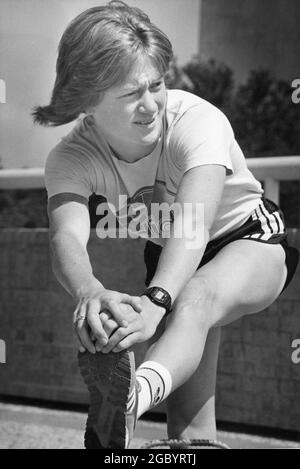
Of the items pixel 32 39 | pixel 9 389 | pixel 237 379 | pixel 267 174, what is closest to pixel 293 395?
pixel 237 379

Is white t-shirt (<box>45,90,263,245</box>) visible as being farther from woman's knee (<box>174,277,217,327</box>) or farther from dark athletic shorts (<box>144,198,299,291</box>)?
woman's knee (<box>174,277,217,327</box>)

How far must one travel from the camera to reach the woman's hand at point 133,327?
130cm

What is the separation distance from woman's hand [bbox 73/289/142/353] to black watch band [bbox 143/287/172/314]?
42 mm

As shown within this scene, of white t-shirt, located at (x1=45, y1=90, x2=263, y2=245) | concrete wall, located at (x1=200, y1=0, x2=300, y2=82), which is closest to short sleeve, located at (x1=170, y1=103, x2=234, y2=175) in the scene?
white t-shirt, located at (x1=45, y1=90, x2=263, y2=245)

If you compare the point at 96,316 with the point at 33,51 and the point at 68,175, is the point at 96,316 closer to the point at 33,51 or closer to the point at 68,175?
the point at 68,175

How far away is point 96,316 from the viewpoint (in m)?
1.33

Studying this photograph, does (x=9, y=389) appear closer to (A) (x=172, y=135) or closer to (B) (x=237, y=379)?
(B) (x=237, y=379)

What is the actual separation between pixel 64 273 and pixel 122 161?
1.08 feet

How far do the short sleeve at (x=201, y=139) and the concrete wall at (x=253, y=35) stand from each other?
4145mm

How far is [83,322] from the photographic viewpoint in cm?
134

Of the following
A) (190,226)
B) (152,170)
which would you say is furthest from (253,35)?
(190,226)

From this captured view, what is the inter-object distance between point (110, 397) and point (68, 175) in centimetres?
63

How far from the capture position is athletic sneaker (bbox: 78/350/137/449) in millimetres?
1280

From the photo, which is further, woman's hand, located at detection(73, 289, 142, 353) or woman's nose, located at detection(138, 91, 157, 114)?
woman's nose, located at detection(138, 91, 157, 114)
